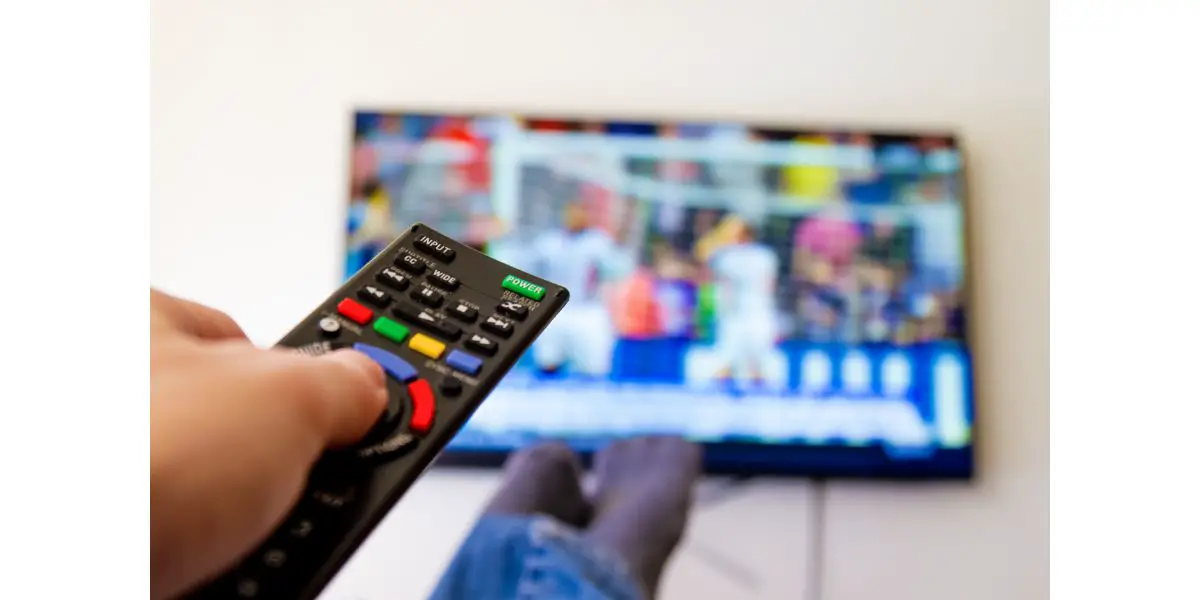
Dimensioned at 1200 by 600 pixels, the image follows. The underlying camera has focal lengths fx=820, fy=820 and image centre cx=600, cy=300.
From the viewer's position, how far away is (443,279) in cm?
40

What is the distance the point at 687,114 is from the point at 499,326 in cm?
78

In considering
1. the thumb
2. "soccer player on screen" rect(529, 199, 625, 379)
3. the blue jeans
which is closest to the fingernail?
the thumb

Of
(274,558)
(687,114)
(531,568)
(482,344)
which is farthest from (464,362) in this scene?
(687,114)

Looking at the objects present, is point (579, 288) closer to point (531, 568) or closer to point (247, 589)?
point (531, 568)

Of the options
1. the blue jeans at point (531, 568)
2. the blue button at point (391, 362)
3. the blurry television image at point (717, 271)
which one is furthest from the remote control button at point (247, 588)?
the blurry television image at point (717, 271)

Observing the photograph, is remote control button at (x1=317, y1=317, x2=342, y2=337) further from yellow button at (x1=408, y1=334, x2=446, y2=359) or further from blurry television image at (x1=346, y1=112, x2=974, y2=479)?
blurry television image at (x1=346, y1=112, x2=974, y2=479)

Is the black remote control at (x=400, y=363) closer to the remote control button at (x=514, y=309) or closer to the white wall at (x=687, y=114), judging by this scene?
the remote control button at (x=514, y=309)

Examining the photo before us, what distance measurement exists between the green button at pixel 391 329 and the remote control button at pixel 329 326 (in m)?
0.02

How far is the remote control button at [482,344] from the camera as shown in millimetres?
359

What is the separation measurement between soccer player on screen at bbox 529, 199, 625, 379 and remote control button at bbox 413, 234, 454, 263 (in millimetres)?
578

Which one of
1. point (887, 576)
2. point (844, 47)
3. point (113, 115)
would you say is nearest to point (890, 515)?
point (887, 576)

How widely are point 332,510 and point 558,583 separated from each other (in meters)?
0.52

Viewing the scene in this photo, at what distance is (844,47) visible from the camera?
3.60ft
